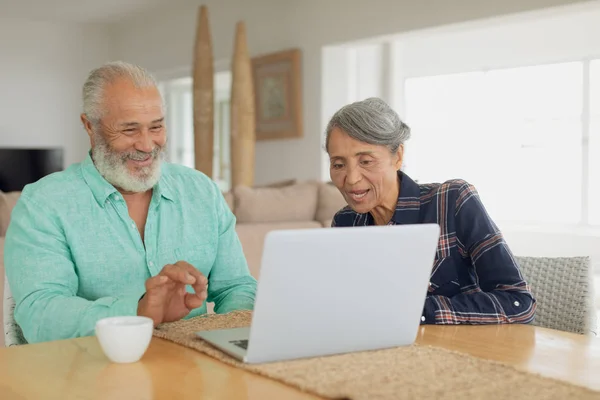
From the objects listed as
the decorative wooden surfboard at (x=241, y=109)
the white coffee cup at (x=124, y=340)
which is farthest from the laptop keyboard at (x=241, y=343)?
the decorative wooden surfboard at (x=241, y=109)

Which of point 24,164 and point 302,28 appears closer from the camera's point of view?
point 302,28

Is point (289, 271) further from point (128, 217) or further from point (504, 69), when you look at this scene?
point (504, 69)

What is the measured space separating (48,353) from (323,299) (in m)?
0.46

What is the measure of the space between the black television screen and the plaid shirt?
6.72 metres

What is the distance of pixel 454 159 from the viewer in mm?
6828

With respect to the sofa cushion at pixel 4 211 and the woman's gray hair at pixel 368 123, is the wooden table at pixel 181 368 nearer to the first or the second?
the woman's gray hair at pixel 368 123

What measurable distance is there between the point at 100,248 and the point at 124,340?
55 centimetres

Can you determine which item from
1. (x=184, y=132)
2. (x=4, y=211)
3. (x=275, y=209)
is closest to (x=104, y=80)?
(x=4, y=211)

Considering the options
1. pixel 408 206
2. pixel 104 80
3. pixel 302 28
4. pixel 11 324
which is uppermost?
pixel 302 28

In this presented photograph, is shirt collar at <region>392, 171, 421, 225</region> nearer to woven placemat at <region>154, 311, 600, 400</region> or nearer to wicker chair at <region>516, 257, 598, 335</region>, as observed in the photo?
wicker chair at <region>516, 257, 598, 335</region>

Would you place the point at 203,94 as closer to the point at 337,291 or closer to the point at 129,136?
the point at 129,136

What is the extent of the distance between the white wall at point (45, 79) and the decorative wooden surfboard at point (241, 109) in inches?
122

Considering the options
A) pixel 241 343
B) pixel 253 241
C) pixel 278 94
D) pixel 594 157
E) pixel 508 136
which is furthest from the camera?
pixel 278 94

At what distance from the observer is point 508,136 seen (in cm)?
654
